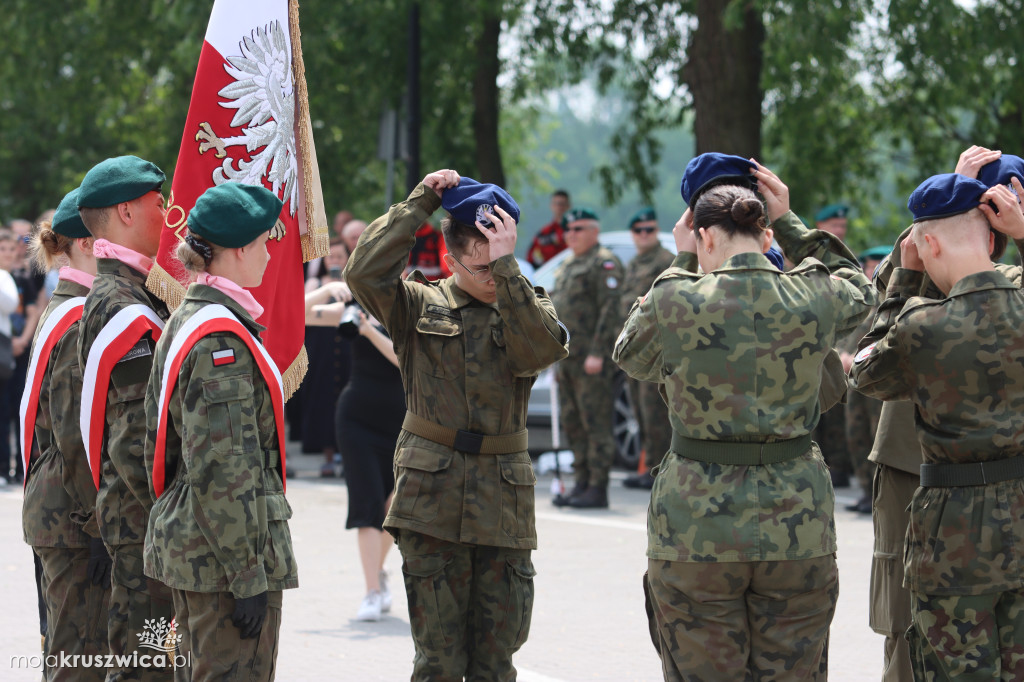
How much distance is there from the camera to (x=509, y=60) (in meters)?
18.2

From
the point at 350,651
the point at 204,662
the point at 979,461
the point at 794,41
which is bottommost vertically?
the point at 350,651

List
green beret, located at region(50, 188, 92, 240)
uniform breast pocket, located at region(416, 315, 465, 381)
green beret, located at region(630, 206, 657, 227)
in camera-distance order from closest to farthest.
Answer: uniform breast pocket, located at region(416, 315, 465, 381) < green beret, located at region(50, 188, 92, 240) < green beret, located at region(630, 206, 657, 227)

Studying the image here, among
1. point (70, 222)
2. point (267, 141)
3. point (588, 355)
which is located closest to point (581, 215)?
point (588, 355)

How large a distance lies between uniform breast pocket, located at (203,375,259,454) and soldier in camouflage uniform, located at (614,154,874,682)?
120 cm

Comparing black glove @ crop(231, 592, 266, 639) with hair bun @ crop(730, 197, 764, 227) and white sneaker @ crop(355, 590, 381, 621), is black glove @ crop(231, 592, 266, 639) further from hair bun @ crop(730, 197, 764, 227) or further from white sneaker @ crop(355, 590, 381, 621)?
white sneaker @ crop(355, 590, 381, 621)

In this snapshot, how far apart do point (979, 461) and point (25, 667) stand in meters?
4.35

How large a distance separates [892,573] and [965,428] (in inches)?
37.3

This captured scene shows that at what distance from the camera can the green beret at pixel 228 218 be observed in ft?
12.6

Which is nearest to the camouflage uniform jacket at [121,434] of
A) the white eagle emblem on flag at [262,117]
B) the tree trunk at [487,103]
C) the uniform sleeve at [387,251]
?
the uniform sleeve at [387,251]

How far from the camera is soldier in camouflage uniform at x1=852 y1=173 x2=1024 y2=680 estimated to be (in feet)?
13.1

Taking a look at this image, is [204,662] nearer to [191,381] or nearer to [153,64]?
[191,381]

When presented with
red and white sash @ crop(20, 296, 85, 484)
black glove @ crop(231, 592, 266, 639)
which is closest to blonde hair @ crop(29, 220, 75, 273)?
red and white sash @ crop(20, 296, 85, 484)

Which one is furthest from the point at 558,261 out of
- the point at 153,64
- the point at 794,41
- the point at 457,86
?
the point at 153,64

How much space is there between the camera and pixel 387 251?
4.42 metres
